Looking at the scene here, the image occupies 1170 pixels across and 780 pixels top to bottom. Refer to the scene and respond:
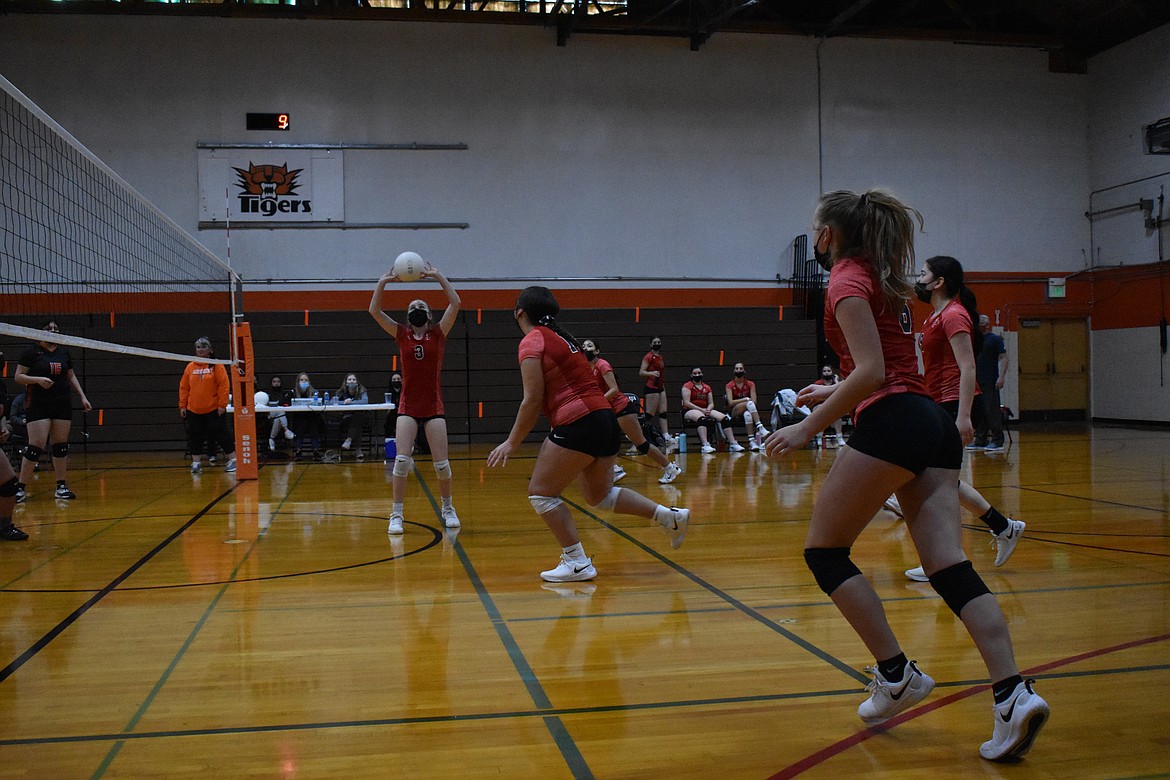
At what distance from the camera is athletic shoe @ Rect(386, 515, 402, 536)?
22.5 feet

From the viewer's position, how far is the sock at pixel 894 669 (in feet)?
9.39

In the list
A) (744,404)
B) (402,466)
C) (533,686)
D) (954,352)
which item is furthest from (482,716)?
(744,404)

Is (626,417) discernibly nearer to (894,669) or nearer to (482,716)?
(482,716)

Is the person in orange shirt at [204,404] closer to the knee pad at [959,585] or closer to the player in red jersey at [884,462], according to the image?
the player in red jersey at [884,462]

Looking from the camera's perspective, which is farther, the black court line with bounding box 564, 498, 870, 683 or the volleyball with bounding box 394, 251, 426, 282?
the volleyball with bounding box 394, 251, 426, 282

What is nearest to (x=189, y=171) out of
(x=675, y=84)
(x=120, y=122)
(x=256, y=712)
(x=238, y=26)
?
(x=120, y=122)

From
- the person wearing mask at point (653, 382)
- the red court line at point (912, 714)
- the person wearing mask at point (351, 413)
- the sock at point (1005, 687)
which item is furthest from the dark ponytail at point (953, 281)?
the person wearing mask at point (351, 413)

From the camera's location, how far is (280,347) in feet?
53.9

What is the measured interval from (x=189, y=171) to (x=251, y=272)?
7.18 ft

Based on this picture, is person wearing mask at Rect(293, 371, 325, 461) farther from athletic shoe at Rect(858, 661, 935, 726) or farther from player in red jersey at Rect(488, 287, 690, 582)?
athletic shoe at Rect(858, 661, 935, 726)

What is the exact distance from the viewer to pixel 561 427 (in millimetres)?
4988

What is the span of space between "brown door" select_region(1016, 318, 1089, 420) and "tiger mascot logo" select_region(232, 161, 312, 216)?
15.3 metres

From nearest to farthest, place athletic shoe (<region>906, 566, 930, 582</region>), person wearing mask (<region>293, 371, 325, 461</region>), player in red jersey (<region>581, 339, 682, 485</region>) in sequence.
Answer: athletic shoe (<region>906, 566, 930, 582</region>) → player in red jersey (<region>581, 339, 682, 485</region>) → person wearing mask (<region>293, 371, 325, 461</region>)

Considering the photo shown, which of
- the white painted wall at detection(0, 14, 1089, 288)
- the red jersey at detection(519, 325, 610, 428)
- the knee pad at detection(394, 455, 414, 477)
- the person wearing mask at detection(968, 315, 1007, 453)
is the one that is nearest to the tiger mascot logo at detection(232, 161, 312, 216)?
the white painted wall at detection(0, 14, 1089, 288)
